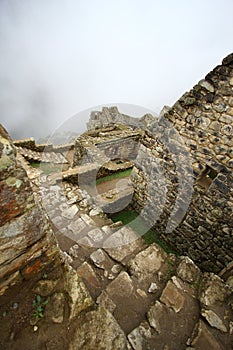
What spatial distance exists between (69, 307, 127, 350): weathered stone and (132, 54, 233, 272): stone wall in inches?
112

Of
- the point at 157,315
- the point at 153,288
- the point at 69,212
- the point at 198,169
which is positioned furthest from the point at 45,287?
the point at 198,169

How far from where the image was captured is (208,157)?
3422 millimetres

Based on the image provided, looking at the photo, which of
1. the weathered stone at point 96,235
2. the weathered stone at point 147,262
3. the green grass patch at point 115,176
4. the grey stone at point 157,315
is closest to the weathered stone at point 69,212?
the weathered stone at point 96,235

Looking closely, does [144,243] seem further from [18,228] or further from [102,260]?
[18,228]

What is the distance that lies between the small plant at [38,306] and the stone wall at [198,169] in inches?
128

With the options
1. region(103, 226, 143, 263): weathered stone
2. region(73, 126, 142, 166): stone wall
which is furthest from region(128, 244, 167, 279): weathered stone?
region(73, 126, 142, 166): stone wall

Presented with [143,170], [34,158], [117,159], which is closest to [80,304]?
[143,170]

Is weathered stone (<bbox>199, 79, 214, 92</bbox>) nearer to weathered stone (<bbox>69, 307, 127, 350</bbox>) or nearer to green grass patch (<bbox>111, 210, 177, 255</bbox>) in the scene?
weathered stone (<bbox>69, 307, 127, 350</bbox>)

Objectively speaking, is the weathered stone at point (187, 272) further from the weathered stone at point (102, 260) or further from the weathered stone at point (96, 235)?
the weathered stone at point (96, 235)

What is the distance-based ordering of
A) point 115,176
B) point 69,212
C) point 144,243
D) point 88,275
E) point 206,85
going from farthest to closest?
point 115,176, point 69,212, point 144,243, point 206,85, point 88,275

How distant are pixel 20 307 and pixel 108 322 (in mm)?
884

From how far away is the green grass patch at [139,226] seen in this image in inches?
201

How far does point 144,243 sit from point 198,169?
1.80 m

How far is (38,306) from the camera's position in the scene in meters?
1.82
